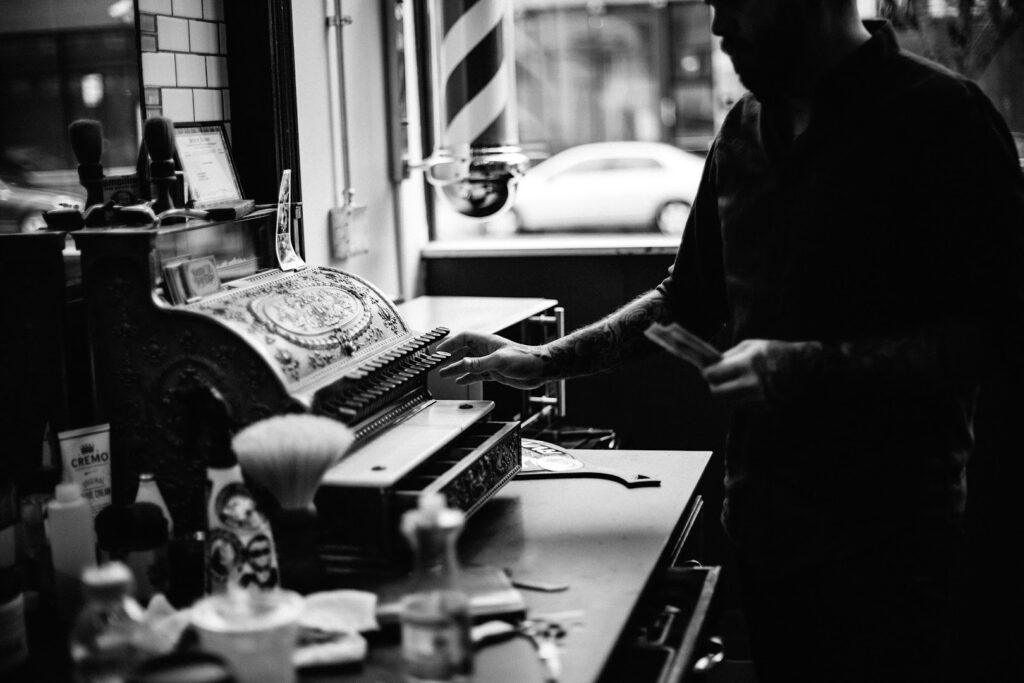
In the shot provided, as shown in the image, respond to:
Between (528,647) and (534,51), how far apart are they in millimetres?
6029

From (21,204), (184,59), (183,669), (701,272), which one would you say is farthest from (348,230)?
(183,669)

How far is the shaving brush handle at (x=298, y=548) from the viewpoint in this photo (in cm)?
159

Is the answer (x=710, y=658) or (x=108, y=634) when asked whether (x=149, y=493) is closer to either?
(x=108, y=634)

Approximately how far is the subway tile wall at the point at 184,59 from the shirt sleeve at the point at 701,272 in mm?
1276

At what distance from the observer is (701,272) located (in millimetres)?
2180

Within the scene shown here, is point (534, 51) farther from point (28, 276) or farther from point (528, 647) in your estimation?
point (528, 647)

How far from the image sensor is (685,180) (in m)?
6.02

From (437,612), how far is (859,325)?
874mm

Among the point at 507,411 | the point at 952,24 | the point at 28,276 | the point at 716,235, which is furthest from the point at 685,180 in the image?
the point at 28,276

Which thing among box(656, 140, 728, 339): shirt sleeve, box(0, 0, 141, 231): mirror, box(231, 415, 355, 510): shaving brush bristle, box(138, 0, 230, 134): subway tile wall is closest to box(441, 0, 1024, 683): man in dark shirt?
box(656, 140, 728, 339): shirt sleeve

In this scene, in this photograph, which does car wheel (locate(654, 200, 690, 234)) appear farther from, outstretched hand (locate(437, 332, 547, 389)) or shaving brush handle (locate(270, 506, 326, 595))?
shaving brush handle (locate(270, 506, 326, 595))

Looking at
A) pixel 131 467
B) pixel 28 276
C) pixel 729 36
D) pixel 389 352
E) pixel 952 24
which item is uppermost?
pixel 952 24

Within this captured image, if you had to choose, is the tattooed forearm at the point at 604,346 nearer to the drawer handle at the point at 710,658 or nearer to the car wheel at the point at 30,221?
the drawer handle at the point at 710,658

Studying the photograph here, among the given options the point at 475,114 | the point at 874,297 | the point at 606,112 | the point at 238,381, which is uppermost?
the point at 606,112
